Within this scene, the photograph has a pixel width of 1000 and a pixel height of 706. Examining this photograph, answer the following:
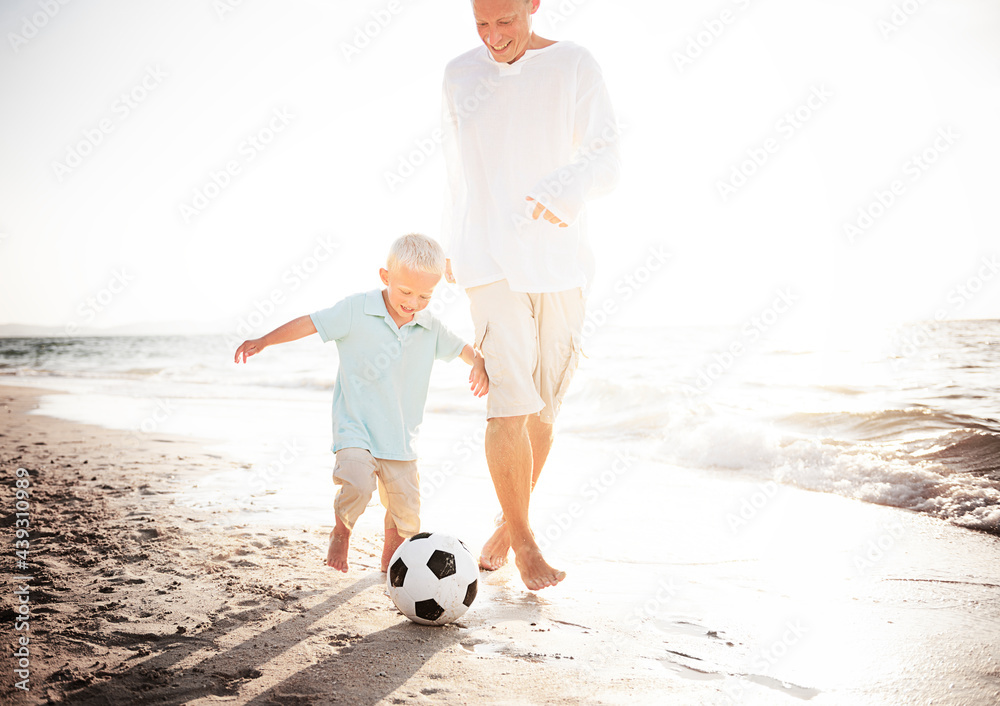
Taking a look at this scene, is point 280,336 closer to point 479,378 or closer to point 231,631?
point 479,378

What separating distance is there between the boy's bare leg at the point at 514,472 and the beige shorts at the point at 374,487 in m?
0.40

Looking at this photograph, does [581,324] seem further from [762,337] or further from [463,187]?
[762,337]

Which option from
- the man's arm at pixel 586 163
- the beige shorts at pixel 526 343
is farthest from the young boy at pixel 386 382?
the man's arm at pixel 586 163

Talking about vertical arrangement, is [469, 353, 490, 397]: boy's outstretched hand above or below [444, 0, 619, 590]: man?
below

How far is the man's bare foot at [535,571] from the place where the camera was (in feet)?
8.87

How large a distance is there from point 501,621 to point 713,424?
4.71m

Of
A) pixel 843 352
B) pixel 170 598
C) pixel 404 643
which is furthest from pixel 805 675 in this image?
pixel 843 352

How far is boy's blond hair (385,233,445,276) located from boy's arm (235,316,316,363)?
44cm

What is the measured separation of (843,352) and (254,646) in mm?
14672

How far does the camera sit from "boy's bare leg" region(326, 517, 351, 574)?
2.77 metres

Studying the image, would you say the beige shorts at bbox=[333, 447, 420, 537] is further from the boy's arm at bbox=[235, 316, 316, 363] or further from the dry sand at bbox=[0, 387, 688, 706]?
the boy's arm at bbox=[235, 316, 316, 363]

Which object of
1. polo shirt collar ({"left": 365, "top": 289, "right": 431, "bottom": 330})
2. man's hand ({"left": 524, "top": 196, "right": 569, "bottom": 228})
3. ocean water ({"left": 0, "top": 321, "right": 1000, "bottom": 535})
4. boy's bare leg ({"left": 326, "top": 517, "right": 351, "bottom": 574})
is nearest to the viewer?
man's hand ({"left": 524, "top": 196, "right": 569, "bottom": 228})

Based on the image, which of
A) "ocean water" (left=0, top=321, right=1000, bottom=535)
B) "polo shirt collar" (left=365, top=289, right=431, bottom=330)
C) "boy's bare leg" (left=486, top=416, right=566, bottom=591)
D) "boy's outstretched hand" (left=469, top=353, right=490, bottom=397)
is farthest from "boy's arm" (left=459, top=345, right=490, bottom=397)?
"ocean water" (left=0, top=321, right=1000, bottom=535)

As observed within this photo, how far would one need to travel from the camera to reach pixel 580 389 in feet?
35.8
